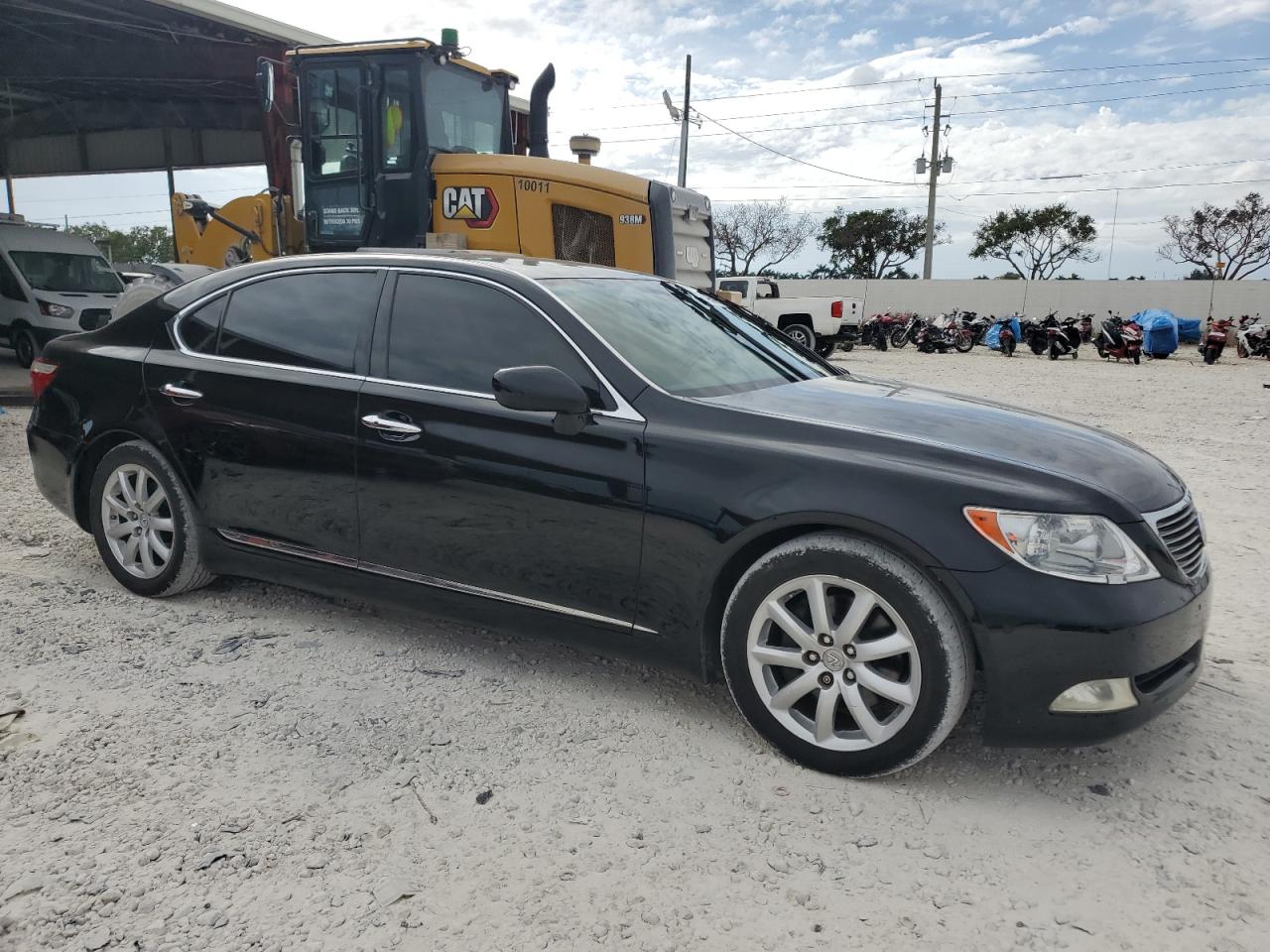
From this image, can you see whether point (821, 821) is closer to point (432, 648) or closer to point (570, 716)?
point (570, 716)

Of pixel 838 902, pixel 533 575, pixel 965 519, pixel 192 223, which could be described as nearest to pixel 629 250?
pixel 192 223

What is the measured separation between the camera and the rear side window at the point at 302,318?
3.72 meters

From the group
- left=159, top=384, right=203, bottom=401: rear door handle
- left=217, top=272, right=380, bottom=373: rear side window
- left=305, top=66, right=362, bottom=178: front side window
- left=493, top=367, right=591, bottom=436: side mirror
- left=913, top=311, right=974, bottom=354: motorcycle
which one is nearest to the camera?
left=493, top=367, right=591, bottom=436: side mirror

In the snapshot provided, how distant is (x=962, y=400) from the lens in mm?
3600

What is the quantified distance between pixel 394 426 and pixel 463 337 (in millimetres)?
416

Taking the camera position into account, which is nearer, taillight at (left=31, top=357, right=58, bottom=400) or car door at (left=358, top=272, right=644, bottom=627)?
car door at (left=358, top=272, right=644, bottom=627)

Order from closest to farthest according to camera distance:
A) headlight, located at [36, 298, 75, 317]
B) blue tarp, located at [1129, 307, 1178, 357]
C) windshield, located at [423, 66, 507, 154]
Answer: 1. windshield, located at [423, 66, 507, 154]
2. headlight, located at [36, 298, 75, 317]
3. blue tarp, located at [1129, 307, 1178, 357]

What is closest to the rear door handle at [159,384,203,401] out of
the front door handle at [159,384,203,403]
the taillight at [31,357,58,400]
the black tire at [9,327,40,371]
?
the front door handle at [159,384,203,403]

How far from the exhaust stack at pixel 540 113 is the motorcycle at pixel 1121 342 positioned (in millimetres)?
16455

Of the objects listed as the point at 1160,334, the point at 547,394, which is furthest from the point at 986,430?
the point at 1160,334

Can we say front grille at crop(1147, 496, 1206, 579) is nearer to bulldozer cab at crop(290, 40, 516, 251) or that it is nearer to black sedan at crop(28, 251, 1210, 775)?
black sedan at crop(28, 251, 1210, 775)

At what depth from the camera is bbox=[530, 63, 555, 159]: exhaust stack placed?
396 inches

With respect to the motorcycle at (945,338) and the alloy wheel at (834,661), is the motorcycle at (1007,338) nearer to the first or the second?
the motorcycle at (945,338)

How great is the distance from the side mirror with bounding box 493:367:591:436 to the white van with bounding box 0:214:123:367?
12.5 m
